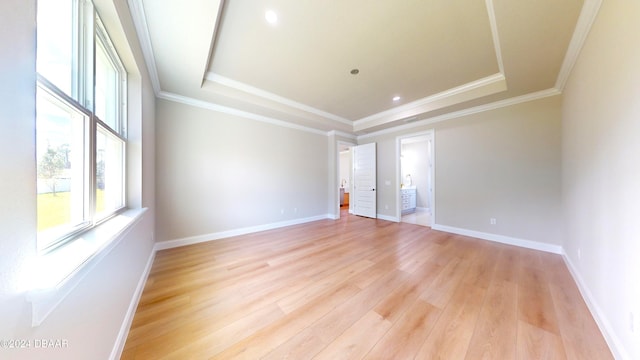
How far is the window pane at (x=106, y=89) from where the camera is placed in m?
1.50

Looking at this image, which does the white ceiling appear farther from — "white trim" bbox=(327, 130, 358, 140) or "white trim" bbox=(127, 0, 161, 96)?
"white trim" bbox=(327, 130, 358, 140)

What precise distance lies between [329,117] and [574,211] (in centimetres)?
402

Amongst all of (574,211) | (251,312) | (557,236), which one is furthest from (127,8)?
(557,236)

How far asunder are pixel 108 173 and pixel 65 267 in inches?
51.9

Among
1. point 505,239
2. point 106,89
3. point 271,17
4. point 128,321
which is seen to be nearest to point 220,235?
point 128,321

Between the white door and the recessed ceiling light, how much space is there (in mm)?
3988

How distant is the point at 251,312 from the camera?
1.72 meters

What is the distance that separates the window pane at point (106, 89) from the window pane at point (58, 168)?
1.31ft

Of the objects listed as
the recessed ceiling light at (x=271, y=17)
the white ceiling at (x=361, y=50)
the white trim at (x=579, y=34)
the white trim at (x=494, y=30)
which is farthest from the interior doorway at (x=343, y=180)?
the white trim at (x=579, y=34)

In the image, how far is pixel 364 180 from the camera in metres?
5.68

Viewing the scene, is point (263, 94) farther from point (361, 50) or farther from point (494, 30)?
point (494, 30)

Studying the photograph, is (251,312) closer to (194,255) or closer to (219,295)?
(219,295)

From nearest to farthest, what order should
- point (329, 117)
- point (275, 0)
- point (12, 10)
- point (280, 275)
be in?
point (12, 10) → point (275, 0) → point (280, 275) → point (329, 117)

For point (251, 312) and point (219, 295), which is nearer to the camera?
point (251, 312)
